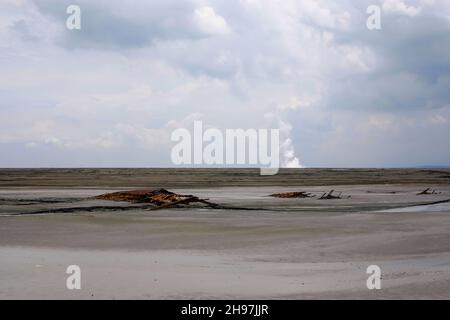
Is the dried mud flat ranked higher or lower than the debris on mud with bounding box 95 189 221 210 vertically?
lower

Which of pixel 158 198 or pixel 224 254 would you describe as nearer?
pixel 224 254

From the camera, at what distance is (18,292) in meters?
10.2

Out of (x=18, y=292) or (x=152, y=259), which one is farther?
(x=152, y=259)

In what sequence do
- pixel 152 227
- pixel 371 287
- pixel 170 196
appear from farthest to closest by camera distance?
1. pixel 170 196
2. pixel 152 227
3. pixel 371 287

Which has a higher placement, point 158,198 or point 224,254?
point 158,198

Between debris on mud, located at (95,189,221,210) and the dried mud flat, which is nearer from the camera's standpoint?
the dried mud flat

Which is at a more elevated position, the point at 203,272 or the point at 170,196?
the point at 170,196

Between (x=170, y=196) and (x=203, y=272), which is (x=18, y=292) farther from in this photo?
(x=170, y=196)

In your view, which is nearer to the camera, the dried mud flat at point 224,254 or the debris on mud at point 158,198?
the dried mud flat at point 224,254

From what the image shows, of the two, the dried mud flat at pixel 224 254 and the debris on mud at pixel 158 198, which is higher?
the debris on mud at pixel 158 198

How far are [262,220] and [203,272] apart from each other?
12.0m
